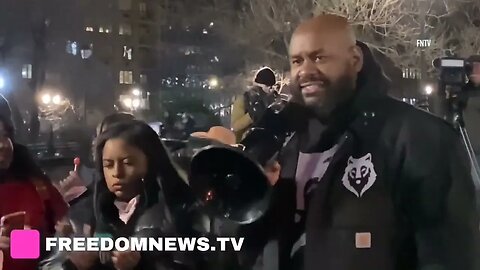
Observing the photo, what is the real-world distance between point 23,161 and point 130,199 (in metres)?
0.32

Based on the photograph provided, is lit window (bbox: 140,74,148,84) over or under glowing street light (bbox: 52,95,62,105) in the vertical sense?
over

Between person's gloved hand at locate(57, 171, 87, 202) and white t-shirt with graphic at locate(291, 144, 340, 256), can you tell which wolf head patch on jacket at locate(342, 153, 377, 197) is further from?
person's gloved hand at locate(57, 171, 87, 202)

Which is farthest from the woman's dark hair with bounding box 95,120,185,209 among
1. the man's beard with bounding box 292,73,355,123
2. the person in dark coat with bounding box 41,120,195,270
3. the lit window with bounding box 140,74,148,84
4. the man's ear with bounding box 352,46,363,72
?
the man's ear with bounding box 352,46,363,72

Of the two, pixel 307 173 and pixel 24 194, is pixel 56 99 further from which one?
pixel 307 173

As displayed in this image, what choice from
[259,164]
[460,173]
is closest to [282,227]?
[259,164]

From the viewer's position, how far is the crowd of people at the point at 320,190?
2.00 m

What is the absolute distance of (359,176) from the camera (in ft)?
6.63

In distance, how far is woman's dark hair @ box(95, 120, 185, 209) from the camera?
1982mm

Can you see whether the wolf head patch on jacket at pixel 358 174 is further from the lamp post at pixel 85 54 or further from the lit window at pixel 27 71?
the lit window at pixel 27 71

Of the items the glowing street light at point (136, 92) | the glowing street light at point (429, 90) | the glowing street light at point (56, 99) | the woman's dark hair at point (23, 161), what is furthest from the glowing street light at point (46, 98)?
the glowing street light at point (429, 90)

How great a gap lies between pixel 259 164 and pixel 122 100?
43cm

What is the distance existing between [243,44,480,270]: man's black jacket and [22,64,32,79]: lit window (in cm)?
74

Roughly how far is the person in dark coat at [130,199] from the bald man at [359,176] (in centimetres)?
26

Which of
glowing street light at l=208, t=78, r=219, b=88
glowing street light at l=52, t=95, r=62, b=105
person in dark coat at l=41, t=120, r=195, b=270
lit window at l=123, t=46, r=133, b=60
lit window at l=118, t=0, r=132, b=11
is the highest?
lit window at l=118, t=0, r=132, b=11
